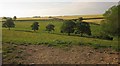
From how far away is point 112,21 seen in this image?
46.7m

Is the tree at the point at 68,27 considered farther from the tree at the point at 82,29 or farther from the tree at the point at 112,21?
the tree at the point at 112,21

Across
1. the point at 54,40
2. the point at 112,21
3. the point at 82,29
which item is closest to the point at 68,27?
the point at 82,29

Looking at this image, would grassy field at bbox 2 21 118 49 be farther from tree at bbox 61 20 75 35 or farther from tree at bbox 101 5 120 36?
tree at bbox 61 20 75 35

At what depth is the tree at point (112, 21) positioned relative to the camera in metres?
45.7

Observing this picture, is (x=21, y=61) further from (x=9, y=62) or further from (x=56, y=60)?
(x=56, y=60)

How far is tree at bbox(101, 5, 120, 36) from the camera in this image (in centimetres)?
4569

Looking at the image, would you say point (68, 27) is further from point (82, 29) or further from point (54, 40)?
point (54, 40)

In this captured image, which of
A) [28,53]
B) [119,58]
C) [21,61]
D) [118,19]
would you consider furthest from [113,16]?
[21,61]

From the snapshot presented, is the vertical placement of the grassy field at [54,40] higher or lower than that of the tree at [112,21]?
lower

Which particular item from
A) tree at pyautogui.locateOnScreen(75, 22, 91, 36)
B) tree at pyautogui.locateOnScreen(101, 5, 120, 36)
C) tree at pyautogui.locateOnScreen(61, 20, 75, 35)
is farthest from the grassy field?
tree at pyautogui.locateOnScreen(75, 22, 91, 36)

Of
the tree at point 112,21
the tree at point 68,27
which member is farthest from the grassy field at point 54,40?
the tree at point 68,27

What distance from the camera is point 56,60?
81.3 feet

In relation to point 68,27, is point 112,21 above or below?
above

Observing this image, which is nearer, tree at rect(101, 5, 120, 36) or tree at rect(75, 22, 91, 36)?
tree at rect(101, 5, 120, 36)
